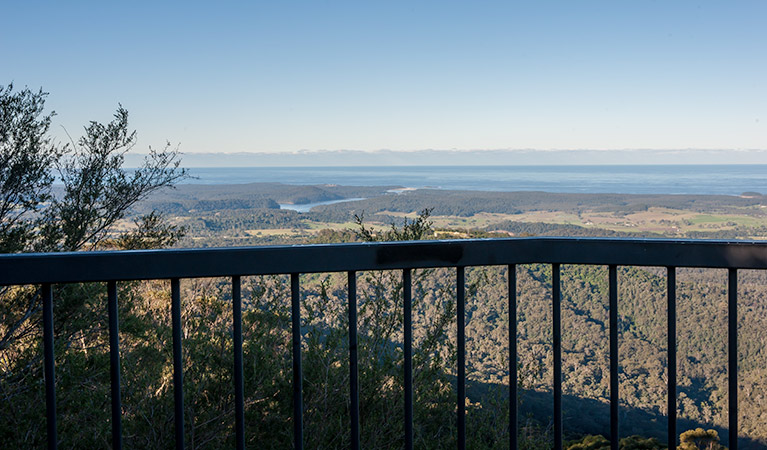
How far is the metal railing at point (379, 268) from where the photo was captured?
3.76ft

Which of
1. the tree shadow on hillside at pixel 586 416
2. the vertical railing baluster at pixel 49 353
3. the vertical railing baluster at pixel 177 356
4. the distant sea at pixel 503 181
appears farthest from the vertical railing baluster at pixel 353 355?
the distant sea at pixel 503 181

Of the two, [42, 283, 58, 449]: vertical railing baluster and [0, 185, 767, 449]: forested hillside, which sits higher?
[42, 283, 58, 449]: vertical railing baluster

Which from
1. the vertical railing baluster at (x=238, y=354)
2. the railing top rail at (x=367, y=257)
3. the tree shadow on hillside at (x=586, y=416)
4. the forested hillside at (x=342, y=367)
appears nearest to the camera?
the railing top rail at (x=367, y=257)

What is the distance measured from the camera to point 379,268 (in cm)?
129

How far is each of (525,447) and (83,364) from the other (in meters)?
3.60

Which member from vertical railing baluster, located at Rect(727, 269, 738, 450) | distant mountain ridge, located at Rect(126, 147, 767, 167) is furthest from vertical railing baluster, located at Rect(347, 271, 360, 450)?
distant mountain ridge, located at Rect(126, 147, 767, 167)

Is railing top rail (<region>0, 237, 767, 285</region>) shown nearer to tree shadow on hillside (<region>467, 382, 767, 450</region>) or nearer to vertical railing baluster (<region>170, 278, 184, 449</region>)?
vertical railing baluster (<region>170, 278, 184, 449</region>)

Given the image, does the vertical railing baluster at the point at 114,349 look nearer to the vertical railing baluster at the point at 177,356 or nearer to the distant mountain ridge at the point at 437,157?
the vertical railing baluster at the point at 177,356

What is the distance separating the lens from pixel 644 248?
132 centimetres

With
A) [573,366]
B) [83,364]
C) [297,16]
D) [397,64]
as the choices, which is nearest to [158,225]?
[83,364]

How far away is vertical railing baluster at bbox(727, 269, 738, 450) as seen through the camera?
1341mm

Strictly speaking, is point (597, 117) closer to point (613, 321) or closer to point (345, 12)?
point (345, 12)

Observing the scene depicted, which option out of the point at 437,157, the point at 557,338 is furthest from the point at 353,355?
the point at 437,157

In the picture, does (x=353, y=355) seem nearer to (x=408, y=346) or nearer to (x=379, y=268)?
(x=408, y=346)
